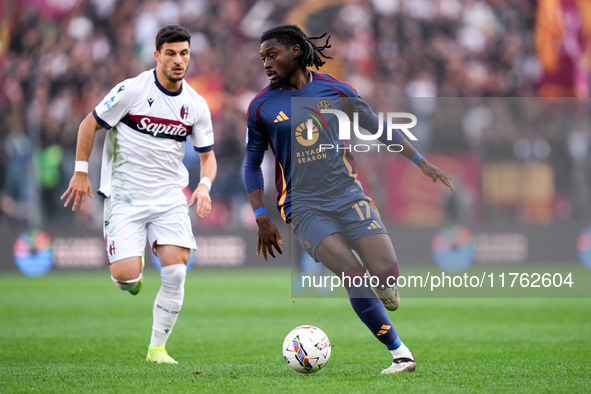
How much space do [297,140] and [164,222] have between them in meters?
1.66

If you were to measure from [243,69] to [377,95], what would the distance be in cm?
322

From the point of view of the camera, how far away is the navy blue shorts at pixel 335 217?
6309 millimetres

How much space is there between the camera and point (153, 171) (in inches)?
292

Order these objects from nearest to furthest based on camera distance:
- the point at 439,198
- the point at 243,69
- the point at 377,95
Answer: the point at 439,198
the point at 243,69
the point at 377,95

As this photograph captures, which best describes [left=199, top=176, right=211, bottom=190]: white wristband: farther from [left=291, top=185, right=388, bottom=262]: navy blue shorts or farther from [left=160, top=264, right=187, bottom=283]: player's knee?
[left=291, top=185, right=388, bottom=262]: navy blue shorts

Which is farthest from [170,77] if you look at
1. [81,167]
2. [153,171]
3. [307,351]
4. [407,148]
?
[307,351]

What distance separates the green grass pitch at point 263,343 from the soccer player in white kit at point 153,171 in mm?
788

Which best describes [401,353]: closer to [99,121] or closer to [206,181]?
[206,181]

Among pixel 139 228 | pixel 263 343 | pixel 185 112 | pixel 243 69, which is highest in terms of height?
pixel 243 69

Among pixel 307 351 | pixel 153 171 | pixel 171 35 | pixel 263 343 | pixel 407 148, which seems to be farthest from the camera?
pixel 263 343

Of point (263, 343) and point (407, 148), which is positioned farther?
point (263, 343)

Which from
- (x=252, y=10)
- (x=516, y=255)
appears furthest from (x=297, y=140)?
(x=252, y=10)

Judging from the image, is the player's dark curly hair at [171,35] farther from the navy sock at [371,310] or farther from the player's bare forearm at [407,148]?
the navy sock at [371,310]

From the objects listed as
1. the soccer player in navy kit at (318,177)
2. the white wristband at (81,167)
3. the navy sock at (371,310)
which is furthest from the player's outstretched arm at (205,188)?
the navy sock at (371,310)
